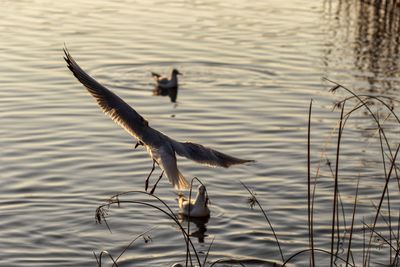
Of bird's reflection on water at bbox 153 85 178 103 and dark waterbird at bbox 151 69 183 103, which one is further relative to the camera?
bird's reflection on water at bbox 153 85 178 103

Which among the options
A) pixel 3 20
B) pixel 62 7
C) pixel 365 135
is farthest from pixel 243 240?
pixel 62 7

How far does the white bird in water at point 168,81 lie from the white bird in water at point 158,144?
29.3ft

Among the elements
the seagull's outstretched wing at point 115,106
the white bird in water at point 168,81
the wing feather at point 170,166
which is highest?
the seagull's outstretched wing at point 115,106

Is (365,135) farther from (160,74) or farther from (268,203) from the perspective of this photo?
(160,74)

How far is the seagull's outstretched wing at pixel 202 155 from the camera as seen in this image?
755 cm

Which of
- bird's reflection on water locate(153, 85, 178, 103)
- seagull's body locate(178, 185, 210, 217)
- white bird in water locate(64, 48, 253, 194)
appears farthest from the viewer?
bird's reflection on water locate(153, 85, 178, 103)

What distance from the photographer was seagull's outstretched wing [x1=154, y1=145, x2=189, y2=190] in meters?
7.23

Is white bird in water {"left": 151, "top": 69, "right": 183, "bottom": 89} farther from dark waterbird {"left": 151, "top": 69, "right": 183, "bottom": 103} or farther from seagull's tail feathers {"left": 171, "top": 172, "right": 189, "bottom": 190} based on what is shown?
seagull's tail feathers {"left": 171, "top": 172, "right": 189, "bottom": 190}

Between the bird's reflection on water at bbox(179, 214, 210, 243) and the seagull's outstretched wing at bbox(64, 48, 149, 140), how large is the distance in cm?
313

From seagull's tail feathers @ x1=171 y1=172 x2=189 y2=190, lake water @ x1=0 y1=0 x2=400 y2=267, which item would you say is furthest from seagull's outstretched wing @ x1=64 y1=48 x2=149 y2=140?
lake water @ x1=0 y1=0 x2=400 y2=267

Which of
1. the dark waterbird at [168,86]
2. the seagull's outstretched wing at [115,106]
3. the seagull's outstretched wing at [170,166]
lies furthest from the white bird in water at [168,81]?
the seagull's outstretched wing at [170,166]

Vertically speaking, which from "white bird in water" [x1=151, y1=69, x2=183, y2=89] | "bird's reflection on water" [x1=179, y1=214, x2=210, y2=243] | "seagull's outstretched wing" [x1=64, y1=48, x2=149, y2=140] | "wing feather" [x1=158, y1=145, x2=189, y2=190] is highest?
"seagull's outstretched wing" [x1=64, y1=48, x2=149, y2=140]

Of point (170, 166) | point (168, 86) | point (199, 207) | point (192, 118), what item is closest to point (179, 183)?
Result: point (170, 166)

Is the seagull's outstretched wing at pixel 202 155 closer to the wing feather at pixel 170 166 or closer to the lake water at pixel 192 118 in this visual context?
the wing feather at pixel 170 166
